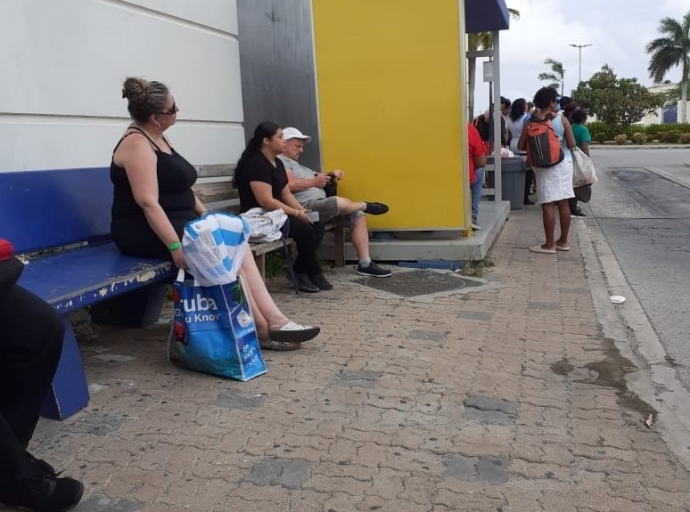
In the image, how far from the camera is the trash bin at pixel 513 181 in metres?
11.6

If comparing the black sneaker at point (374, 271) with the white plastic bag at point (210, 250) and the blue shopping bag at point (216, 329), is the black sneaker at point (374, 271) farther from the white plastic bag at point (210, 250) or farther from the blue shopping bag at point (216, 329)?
the white plastic bag at point (210, 250)

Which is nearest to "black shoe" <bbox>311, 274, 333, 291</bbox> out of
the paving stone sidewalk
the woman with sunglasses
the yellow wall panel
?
the paving stone sidewalk

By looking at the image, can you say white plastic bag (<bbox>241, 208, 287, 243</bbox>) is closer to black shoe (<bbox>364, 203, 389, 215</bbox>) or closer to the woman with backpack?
black shoe (<bbox>364, 203, 389, 215</bbox>)

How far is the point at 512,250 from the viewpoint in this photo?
26.1 ft

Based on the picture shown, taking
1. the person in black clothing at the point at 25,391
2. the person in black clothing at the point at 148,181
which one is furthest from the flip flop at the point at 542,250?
the person in black clothing at the point at 25,391

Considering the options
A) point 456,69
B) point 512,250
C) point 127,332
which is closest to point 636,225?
point 512,250

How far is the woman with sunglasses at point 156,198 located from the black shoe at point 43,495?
1.45 m

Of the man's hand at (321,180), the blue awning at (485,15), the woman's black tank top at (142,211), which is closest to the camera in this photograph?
the woman's black tank top at (142,211)

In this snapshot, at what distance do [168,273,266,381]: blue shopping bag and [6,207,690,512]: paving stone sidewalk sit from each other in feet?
0.35

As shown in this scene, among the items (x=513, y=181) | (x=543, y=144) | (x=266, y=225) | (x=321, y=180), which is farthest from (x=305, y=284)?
(x=513, y=181)

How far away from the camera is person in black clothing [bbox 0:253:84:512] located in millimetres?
2436

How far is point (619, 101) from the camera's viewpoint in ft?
162

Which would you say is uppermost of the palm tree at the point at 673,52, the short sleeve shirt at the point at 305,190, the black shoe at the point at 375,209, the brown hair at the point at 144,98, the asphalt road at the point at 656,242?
the palm tree at the point at 673,52

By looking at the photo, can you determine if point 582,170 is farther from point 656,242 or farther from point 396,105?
point 396,105
